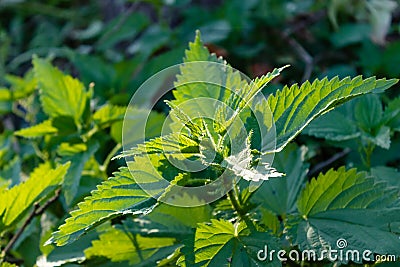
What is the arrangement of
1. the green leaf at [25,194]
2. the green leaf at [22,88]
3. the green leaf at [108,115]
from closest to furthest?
the green leaf at [25,194]
the green leaf at [108,115]
the green leaf at [22,88]

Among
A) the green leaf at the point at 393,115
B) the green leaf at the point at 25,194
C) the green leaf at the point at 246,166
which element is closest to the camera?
the green leaf at the point at 246,166

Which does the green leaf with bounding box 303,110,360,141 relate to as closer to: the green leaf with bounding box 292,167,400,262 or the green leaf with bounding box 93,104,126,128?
the green leaf with bounding box 292,167,400,262

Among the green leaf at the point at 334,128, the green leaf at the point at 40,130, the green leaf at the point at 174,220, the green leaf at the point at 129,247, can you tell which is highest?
the green leaf at the point at 40,130

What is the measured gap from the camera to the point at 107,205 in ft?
2.49

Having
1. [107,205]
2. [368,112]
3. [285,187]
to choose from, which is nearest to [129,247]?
[107,205]

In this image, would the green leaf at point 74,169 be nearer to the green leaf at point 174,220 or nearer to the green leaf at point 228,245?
the green leaf at point 174,220

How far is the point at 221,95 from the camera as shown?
0.91m

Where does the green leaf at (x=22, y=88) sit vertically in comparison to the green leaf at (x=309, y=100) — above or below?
above

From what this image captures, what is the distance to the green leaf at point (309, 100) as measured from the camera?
729 mm

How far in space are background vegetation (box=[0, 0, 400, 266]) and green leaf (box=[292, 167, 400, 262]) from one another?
0.14m

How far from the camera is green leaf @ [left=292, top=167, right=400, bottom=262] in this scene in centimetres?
79

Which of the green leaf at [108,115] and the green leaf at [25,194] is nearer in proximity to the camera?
the green leaf at [25,194]
